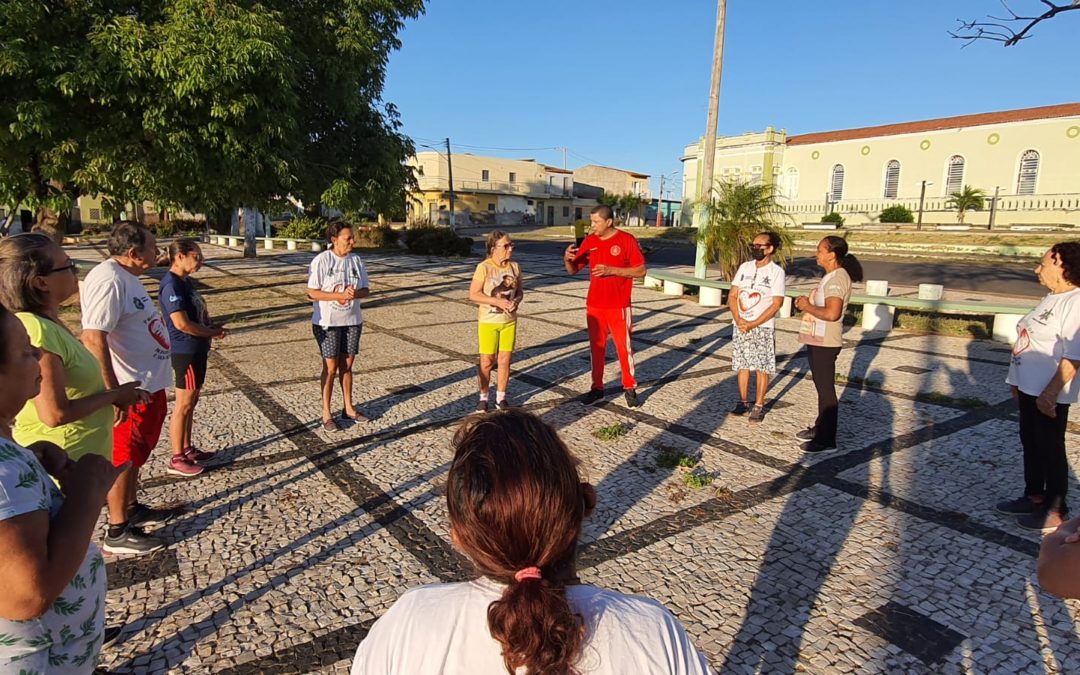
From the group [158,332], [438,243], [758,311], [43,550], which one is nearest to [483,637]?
[43,550]

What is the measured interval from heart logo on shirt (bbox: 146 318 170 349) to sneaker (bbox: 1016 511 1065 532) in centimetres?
497

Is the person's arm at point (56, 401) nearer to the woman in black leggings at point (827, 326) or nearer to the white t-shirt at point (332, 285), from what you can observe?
the white t-shirt at point (332, 285)

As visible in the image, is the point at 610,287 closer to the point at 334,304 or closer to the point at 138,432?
the point at 334,304

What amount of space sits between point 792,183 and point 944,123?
11630mm

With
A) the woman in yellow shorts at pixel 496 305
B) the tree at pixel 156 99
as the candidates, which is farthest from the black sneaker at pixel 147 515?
the tree at pixel 156 99

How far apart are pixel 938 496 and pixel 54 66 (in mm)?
9962

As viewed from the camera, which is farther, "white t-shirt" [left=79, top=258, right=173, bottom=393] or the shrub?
the shrub

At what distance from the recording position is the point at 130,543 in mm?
3188

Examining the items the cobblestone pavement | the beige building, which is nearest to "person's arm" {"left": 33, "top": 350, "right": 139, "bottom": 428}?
the cobblestone pavement

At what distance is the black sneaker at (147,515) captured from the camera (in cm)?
346

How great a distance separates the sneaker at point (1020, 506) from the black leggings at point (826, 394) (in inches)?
46.6

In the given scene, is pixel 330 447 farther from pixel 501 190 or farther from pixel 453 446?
pixel 501 190

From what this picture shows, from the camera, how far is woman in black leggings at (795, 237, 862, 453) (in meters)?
4.68

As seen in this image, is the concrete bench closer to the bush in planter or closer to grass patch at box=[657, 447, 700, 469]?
grass patch at box=[657, 447, 700, 469]
